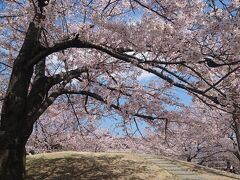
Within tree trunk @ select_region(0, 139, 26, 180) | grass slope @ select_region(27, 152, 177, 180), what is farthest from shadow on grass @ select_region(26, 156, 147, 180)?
tree trunk @ select_region(0, 139, 26, 180)

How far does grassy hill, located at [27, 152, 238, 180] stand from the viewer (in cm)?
1178

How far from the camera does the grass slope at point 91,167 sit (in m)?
11.8

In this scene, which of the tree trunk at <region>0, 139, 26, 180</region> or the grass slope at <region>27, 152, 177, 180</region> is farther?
the grass slope at <region>27, 152, 177, 180</region>

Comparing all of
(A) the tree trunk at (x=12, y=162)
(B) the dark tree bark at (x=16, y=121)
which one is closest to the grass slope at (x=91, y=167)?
(A) the tree trunk at (x=12, y=162)

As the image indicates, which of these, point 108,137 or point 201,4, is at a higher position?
point 201,4

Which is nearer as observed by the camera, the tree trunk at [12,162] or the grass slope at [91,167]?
the tree trunk at [12,162]

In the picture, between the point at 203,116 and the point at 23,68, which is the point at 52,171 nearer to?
the point at 23,68

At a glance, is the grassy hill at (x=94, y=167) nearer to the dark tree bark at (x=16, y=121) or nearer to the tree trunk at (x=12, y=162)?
the tree trunk at (x=12, y=162)

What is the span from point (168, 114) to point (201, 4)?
141 inches

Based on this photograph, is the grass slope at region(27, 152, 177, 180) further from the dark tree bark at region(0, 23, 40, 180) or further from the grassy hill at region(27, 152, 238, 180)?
the dark tree bark at region(0, 23, 40, 180)

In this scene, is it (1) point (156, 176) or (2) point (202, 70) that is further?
(1) point (156, 176)

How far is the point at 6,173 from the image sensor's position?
9062mm

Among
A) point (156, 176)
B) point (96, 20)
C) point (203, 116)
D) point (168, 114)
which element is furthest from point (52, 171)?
point (203, 116)

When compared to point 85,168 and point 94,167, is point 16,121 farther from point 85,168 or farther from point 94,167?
point 94,167
